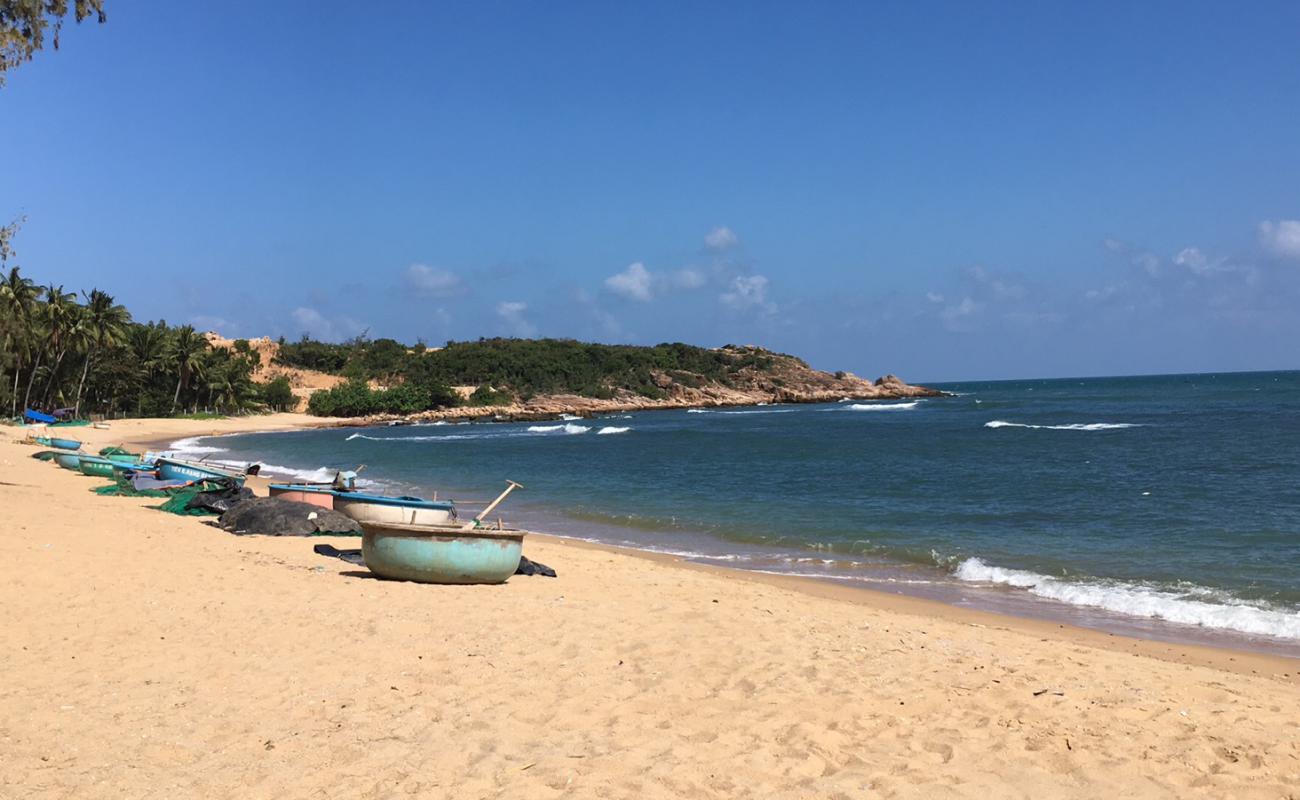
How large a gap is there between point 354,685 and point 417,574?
4393 mm

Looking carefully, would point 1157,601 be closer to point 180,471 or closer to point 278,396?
point 180,471

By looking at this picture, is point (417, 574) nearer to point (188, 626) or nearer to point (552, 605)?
point (552, 605)

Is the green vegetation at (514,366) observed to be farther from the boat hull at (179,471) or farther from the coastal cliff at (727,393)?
the boat hull at (179,471)

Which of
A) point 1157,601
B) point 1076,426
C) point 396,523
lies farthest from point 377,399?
point 1157,601

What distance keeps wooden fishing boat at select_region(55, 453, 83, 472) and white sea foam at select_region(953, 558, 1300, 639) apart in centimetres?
2435

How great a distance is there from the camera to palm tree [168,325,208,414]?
222ft

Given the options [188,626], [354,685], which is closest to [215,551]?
[188,626]

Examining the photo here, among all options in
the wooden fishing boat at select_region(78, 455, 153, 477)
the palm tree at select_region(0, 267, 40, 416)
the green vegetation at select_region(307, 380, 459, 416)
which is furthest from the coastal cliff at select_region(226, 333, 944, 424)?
the wooden fishing boat at select_region(78, 455, 153, 477)

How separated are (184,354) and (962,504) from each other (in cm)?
6385

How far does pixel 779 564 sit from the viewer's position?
51.9 feet

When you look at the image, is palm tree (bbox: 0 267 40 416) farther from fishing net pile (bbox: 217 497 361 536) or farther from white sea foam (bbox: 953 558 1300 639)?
white sea foam (bbox: 953 558 1300 639)

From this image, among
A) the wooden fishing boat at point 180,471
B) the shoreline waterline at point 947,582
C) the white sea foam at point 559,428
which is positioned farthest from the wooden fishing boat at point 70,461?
the white sea foam at point 559,428

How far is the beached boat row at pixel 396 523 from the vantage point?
36.8 feet

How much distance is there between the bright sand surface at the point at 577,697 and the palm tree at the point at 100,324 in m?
51.4
